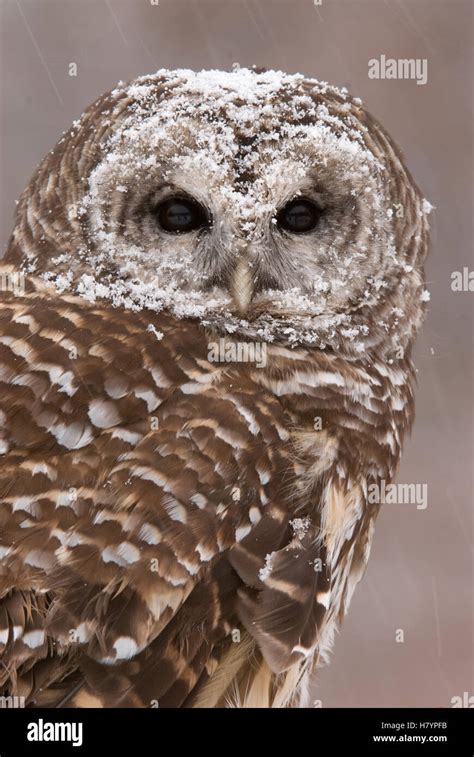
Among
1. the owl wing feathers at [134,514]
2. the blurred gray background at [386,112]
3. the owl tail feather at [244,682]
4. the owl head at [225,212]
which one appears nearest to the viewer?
the owl wing feathers at [134,514]

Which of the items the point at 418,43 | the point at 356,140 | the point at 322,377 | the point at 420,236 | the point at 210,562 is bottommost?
the point at 210,562

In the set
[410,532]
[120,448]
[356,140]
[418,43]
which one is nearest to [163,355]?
[120,448]

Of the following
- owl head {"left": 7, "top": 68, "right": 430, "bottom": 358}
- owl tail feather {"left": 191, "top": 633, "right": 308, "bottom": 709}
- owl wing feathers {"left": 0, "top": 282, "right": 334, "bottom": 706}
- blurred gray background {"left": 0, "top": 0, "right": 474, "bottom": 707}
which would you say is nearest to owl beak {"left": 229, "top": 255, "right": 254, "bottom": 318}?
owl head {"left": 7, "top": 68, "right": 430, "bottom": 358}

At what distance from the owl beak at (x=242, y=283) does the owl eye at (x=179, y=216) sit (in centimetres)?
14

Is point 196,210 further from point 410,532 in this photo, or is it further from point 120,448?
point 410,532

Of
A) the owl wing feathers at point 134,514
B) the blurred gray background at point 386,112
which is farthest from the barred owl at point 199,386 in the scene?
the blurred gray background at point 386,112

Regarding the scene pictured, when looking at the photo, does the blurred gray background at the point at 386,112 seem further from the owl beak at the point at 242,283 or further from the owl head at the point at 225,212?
the owl beak at the point at 242,283

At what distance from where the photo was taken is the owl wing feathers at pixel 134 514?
2133 millimetres

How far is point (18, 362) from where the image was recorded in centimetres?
235

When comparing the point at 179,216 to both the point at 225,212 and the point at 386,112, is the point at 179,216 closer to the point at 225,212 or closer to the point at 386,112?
the point at 225,212

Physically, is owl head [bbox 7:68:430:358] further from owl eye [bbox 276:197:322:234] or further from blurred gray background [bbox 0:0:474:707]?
blurred gray background [bbox 0:0:474:707]

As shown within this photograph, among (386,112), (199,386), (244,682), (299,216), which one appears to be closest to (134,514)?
(199,386)

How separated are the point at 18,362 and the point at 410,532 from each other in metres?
3.49

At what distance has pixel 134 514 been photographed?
2.19 meters
